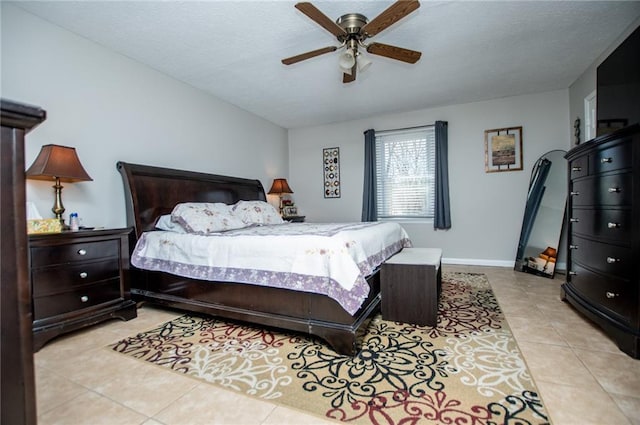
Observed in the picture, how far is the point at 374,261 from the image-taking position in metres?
2.44

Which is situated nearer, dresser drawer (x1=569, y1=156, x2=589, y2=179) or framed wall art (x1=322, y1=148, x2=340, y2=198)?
dresser drawer (x1=569, y1=156, x2=589, y2=179)

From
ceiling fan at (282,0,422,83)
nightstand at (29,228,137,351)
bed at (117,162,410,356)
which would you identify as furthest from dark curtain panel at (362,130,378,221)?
nightstand at (29,228,137,351)

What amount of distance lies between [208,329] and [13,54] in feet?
8.63

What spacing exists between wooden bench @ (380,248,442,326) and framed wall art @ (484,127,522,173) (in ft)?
9.17

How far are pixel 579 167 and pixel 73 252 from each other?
420cm

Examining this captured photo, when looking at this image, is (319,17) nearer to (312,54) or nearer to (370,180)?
(312,54)

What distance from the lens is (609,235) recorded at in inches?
83.0

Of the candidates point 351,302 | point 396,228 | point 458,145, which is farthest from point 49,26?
point 458,145

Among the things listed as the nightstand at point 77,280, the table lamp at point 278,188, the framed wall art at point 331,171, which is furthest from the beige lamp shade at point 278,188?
the nightstand at point 77,280

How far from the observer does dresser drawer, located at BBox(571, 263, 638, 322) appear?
73.8 inches

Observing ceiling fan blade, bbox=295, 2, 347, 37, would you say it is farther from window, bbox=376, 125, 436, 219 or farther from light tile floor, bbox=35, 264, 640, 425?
window, bbox=376, 125, 436, 219

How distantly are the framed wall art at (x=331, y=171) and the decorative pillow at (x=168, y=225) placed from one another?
10.2ft

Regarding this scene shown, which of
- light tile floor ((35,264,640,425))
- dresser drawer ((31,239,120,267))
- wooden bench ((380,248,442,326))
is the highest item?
dresser drawer ((31,239,120,267))

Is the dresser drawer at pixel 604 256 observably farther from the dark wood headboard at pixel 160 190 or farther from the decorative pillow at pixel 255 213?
the dark wood headboard at pixel 160 190
